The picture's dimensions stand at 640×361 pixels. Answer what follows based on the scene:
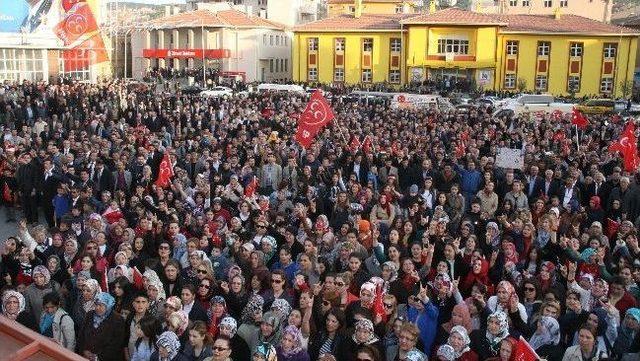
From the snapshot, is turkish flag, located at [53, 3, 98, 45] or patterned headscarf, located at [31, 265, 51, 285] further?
turkish flag, located at [53, 3, 98, 45]

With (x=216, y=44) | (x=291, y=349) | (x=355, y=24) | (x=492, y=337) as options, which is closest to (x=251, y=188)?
(x=291, y=349)

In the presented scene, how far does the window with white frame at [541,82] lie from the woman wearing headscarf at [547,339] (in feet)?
147

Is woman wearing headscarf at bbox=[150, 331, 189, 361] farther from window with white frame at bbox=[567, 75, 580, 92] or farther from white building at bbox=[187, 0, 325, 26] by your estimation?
white building at bbox=[187, 0, 325, 26]

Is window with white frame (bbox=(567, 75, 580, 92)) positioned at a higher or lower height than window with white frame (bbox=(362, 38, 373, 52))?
lower

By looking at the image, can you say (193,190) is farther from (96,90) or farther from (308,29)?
(308,29)

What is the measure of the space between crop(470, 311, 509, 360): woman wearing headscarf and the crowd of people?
15 mm

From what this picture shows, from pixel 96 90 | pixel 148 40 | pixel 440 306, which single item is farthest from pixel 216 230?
pixel 148 40

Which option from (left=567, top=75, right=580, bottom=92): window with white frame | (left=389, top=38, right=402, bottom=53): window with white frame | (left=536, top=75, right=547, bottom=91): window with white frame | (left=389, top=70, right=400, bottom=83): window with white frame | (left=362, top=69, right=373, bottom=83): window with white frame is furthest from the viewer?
(left=362, top=69, right=373, bottom=83): window with white frame

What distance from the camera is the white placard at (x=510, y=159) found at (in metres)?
12.6

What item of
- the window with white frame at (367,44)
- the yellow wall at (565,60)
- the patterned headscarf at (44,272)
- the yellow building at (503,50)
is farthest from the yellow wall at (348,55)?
Answer: the patterned headscarf at (44,272)

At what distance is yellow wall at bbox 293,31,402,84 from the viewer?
49.8 m

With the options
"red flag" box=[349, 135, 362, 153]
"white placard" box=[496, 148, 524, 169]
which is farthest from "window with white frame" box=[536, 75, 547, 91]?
"white placard" box=[496, 148, 524, 169]

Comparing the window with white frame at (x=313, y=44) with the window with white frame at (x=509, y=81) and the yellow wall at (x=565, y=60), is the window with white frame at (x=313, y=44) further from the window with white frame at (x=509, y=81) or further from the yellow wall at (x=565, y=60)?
the window with white frame at (x=509, y=81)

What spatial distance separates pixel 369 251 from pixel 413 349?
9.71 ft
